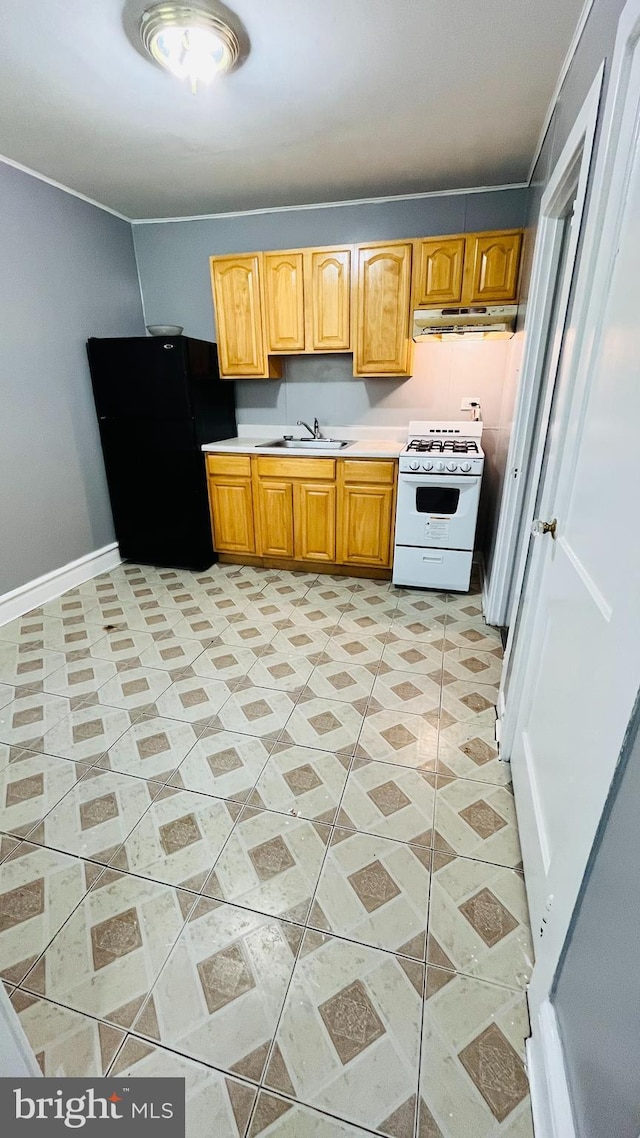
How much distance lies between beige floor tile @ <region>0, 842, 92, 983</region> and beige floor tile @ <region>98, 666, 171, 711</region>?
72 centimetres

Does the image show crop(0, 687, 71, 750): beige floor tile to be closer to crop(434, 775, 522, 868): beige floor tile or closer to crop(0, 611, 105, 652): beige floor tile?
crop(0, 611, 105, 652): beige floor tile

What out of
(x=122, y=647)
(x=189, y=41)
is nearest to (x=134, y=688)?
(x=122, y=647)

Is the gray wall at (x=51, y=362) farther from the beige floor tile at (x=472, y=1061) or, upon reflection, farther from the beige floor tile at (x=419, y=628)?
the beige floor tile at (x=472, y=1061)

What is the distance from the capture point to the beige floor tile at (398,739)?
1847 mm

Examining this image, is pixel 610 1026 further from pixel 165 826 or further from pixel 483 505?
pixel 483 505

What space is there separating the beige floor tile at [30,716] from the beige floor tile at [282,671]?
2.84 ft

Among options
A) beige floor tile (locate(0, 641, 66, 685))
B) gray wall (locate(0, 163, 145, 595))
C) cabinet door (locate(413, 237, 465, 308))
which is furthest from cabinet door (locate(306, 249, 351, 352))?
beige floor tile (locate(0, 641, 66, 685))

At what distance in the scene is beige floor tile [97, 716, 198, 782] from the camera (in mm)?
1813

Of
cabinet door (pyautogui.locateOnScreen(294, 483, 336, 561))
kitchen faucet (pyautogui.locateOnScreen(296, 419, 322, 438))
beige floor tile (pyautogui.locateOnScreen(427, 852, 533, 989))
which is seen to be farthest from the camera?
kitchen faucet (pyautogui.locateOnScreen(296, 419, 322, 438))

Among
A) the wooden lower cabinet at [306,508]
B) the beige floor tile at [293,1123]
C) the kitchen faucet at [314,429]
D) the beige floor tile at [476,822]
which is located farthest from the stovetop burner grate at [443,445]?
Answer: the beige floor tile at [293,1123]

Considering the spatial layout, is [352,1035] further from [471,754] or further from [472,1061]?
[471,754]

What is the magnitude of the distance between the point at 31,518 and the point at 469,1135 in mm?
3315

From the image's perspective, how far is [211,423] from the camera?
3504mm

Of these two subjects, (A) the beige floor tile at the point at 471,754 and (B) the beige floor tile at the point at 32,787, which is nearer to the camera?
(B) the beige floor tile at the point at 32,787
